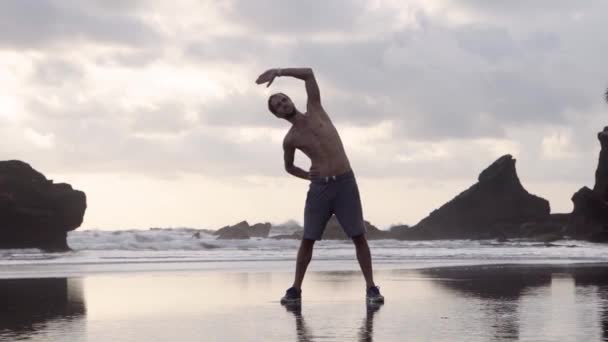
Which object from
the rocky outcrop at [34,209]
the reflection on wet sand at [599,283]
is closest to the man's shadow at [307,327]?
the reflection on wet sand at [599,283]

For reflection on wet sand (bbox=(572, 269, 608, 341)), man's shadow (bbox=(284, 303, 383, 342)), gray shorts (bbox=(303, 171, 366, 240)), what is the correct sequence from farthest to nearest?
gray shorts (bbox=(303, 171, 366, 240)), reflection on wet sand (bbox=(572, 269, 608, 341)), man's shadow (bbox=(284, 303, 383, 342))

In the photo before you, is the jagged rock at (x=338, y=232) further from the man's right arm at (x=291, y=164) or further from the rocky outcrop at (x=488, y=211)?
the man's right arm at (x=291, y=164)

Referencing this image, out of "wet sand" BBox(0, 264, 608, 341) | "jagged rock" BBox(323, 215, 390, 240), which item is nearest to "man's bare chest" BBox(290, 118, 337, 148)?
"wet sand" BBox(0, 264, 608, 341)

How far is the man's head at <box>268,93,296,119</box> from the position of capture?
7.81m

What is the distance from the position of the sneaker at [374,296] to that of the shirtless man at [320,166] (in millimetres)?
158

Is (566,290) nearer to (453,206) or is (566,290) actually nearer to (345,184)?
(345,184)

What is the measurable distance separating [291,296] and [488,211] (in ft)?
179

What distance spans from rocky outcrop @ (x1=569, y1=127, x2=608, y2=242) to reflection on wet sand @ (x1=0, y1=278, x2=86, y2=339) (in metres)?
31.8

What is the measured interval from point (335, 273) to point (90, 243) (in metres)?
25.3

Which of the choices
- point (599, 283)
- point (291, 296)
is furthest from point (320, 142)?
point (599, 283)

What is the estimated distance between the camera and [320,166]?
8.02 m

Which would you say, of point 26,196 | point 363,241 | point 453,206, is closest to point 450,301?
point 363,241

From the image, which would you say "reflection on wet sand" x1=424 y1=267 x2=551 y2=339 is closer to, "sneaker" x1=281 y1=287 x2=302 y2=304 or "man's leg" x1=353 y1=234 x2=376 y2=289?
"man's leg" x1=353 y1=234 x2=376 y2=289

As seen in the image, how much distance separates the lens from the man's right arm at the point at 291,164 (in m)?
8.14
